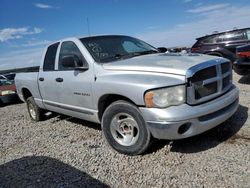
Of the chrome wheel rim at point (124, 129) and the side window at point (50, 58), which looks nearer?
the chrome wheel rim at point (124, 129)

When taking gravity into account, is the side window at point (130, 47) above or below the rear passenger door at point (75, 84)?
above

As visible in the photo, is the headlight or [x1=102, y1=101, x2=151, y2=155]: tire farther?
[x1=102, y1=101, x2=151, y2=155]: tire

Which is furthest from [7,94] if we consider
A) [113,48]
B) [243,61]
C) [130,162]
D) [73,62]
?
[243,61]

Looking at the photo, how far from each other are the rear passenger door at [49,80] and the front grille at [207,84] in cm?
277

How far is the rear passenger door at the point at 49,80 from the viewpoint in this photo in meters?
5.36

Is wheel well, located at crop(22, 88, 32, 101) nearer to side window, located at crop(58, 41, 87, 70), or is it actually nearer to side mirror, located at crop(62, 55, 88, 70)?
side window, located at crop(58, 41, 87, 70)

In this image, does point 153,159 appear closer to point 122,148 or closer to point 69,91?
point 122,148

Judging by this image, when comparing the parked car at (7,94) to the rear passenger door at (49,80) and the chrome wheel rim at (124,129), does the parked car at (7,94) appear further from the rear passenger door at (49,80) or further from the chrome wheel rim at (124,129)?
the chrome wheel rim at (124,129)

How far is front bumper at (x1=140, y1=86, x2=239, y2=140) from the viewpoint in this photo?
334 centimetres

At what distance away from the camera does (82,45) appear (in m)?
4.70

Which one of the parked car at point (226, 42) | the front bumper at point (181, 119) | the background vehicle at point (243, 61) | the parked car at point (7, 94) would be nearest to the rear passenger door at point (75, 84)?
the front bumper at point (181, 119)

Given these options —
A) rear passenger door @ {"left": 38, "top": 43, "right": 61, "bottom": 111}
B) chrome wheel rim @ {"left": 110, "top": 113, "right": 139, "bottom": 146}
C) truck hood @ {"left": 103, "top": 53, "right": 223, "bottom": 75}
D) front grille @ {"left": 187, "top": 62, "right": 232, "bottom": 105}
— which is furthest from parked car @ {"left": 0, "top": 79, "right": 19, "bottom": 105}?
front grille @ {"left": 187, "top": 62, "right": 232, "bottom": 105}

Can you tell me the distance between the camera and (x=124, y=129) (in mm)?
4027

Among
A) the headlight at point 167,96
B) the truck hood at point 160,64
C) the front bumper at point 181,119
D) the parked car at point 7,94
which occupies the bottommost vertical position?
the parked car at point 7,94
